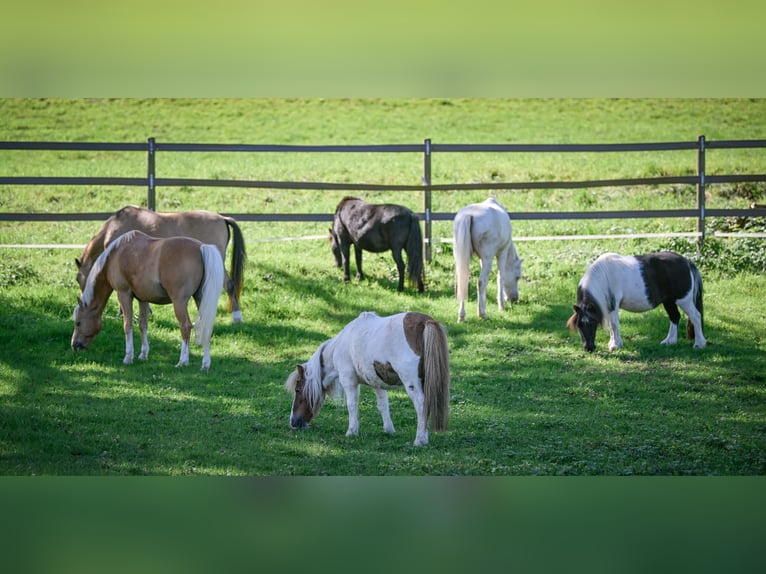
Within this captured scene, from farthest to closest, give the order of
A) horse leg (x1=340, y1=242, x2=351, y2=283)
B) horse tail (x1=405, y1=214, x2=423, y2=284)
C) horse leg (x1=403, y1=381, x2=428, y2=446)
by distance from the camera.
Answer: horse leg (x1=340, y1=242, x2=351, y2=283), horse tail (x1=405, y1=214, x2=423, y2=284), horse leg (x1=403, y1=381, x2=428, y2=446)

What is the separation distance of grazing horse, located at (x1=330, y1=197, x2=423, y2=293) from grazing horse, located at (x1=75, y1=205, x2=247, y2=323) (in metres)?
1.69

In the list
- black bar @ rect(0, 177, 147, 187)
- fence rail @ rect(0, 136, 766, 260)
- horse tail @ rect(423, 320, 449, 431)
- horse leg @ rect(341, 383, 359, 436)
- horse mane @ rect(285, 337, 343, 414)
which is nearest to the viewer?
horse tail @ rect(423, 320, 449, 431)

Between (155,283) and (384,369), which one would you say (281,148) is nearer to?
(155,283)

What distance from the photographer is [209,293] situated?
837cm

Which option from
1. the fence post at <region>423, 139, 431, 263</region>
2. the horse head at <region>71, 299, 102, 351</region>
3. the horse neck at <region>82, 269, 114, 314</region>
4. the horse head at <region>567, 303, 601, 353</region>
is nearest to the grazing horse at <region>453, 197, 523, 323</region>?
the horse head at <region>567, 303, 601, 353</region>

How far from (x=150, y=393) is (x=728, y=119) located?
603 inches

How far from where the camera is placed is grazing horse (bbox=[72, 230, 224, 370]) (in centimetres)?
841

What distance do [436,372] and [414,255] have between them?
508cm

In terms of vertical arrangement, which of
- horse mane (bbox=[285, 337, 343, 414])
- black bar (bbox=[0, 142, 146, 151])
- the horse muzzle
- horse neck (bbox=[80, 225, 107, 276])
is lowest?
the horse muzzle

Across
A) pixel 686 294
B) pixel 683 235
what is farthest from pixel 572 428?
pixel 683 235

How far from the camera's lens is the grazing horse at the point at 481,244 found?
32.8 ft

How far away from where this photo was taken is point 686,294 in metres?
8.98

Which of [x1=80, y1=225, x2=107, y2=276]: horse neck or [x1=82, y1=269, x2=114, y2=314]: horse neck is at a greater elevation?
[x1=80, y1=225, x2=107, y2=276]: horse neck

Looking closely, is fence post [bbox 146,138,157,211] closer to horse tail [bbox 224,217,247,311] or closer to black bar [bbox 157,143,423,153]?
black bar [bbox 157,143,423,153]
